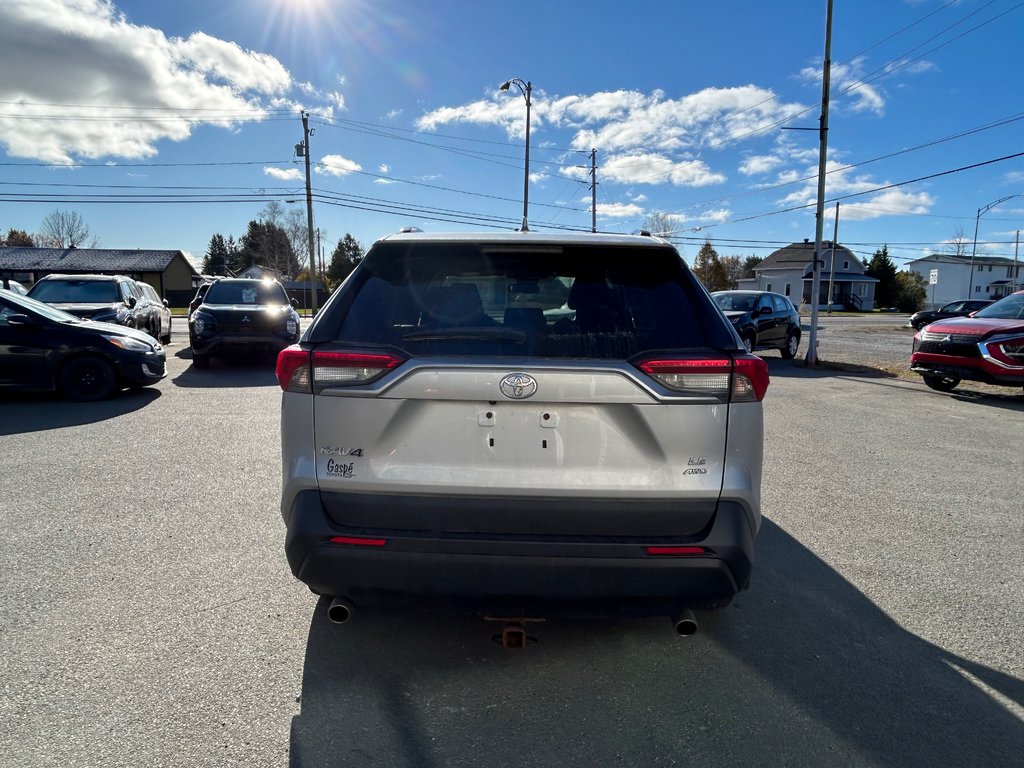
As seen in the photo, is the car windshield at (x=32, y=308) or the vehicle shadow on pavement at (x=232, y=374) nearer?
the car windshield at (x=32, y=308)

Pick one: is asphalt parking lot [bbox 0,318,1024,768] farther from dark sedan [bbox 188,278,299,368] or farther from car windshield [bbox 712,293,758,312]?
car windshield [bbox 712,293,758,312]

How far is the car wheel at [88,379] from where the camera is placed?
27.5 feet

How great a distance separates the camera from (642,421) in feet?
7.48

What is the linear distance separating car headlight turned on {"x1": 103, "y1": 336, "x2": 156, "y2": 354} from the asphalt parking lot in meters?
4.25

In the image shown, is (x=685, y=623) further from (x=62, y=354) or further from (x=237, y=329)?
(x=237, y=329)

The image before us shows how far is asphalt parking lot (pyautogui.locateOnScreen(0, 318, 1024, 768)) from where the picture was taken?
2.26m

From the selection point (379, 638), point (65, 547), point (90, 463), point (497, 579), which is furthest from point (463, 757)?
point (90, 463)

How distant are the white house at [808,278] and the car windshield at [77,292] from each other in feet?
205

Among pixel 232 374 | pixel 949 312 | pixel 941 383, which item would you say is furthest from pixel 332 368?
pixel 949 312

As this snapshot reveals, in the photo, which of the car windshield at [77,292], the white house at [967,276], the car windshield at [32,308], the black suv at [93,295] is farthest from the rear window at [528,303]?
the white house at [967,276]

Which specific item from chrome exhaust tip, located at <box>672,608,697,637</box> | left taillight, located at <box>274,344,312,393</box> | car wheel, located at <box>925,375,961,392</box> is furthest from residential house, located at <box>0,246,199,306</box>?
chrome exhaust tip, located at <box>672,608,697,637</box>

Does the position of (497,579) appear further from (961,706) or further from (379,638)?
(961,706)

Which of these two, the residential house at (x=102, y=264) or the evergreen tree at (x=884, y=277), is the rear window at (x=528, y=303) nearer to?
the residential house at (x=102, y=264)

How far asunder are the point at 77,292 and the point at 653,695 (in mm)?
14954
